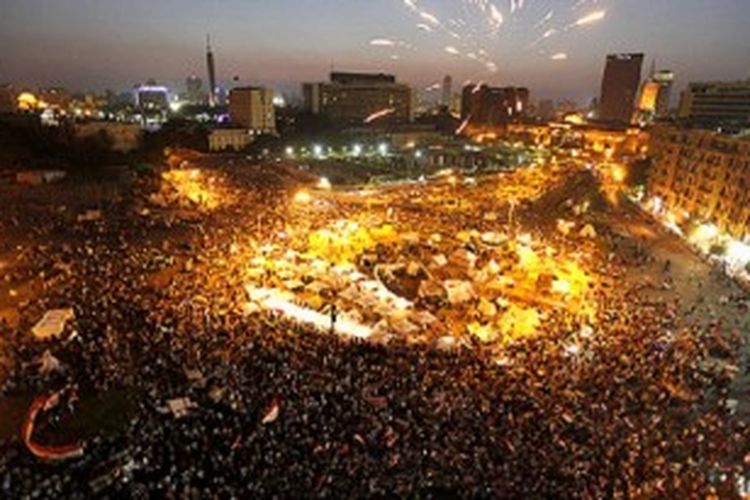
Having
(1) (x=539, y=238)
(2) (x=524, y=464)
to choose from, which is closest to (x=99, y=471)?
(2) (x=524, y=464)

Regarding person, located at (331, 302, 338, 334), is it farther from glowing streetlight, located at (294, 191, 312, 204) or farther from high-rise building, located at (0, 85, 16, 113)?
high-rise building, located at (0, 85, 16, 113)

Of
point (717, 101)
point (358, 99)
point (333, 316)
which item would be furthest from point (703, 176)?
point (358, 99)

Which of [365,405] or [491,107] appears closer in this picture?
[365,405]

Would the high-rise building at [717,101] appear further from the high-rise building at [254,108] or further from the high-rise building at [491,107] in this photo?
the high-rise building at [254,108]

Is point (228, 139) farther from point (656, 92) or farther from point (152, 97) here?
point (656, 92)

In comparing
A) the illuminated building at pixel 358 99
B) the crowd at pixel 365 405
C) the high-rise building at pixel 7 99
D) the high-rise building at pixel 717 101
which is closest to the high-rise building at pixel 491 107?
the illuminated building at pixel 358 99

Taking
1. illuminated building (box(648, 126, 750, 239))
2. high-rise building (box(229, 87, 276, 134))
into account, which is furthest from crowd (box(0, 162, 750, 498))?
high-rise building (box(229, 87, 276, 134))
